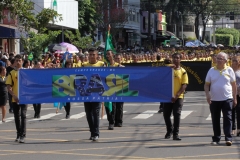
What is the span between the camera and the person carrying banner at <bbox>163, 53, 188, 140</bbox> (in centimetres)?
1469

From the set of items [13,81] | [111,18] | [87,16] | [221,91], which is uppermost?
[87,16]

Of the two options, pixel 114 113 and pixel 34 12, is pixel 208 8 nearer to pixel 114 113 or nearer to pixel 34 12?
pixel 34 12

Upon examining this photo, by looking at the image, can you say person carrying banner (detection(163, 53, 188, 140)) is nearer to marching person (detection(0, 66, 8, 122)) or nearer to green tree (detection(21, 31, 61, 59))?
marching person (detection(0, 66, 8, 122))

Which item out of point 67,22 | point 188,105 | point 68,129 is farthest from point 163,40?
point 68,129

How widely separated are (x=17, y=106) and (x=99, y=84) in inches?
75.0

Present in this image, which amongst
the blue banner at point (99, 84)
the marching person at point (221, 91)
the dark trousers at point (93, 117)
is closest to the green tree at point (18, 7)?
the blue banner at point (99, 84)

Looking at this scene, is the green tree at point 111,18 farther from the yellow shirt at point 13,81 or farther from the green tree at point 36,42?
the yellow shirt at point 13,81

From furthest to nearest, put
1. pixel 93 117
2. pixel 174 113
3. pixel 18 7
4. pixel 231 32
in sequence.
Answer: pixel 231 32 → pixel 18 7 → pixel 174 113 → pixel 93 117

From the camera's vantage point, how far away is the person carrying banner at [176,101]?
14.7m

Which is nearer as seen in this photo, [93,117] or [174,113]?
[93,117]

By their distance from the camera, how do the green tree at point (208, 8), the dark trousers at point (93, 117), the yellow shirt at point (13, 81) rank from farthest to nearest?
the green tree at point (208, 8), the yellow shirt at point (13, 81), the dark trousers at point (93, 117)

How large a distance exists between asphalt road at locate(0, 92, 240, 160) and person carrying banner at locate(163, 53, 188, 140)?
29cm

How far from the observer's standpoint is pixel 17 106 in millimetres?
14844

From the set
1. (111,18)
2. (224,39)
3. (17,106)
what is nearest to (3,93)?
(17,106)
